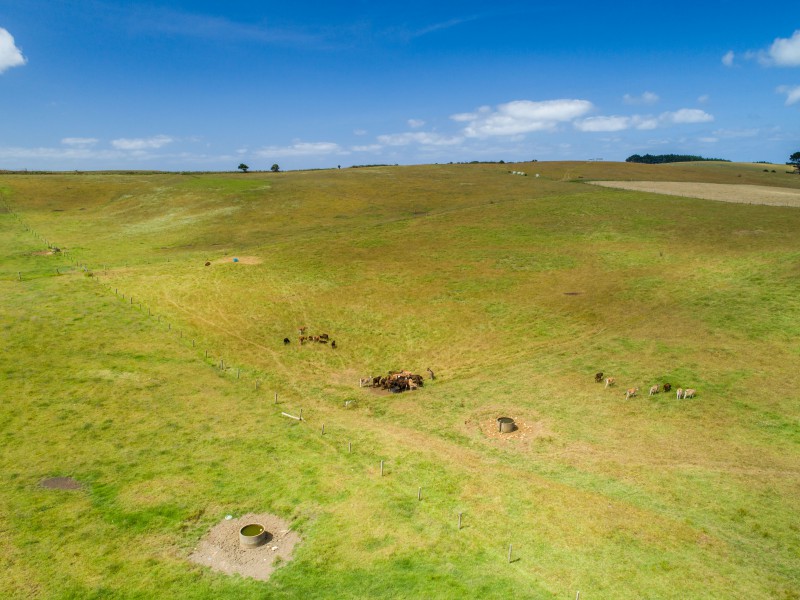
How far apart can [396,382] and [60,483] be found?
2088 centimetres

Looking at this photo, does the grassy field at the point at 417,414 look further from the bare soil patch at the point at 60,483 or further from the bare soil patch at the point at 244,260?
the bare soil patch at the point at 244,260

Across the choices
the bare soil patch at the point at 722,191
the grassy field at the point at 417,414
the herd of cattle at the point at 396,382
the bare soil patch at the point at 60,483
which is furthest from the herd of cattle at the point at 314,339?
the bare soil patch at the point at 722,191

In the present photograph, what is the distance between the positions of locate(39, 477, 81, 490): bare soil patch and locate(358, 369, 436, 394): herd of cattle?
18667mm

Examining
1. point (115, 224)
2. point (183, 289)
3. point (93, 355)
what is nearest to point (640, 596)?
point (93, 355)

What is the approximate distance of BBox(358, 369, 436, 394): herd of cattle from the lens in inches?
1407

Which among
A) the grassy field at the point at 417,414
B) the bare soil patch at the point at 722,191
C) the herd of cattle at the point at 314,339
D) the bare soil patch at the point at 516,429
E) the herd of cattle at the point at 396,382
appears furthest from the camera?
the bare soil patch at the point at 722,191

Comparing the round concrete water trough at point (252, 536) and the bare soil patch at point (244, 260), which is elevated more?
the bare soil patch at point (244, 260)

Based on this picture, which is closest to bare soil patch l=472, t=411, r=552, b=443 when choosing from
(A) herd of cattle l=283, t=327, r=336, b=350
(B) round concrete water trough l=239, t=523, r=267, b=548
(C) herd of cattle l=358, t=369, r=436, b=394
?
(C) herd of cattle l=358, t=369, r=436, b=394

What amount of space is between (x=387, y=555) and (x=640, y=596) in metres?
9.35

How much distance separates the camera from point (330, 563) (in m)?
18.9

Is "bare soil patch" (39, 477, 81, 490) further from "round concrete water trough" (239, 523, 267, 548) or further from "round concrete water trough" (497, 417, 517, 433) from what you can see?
"round concrete water trough" (497, 417, 517, 433)

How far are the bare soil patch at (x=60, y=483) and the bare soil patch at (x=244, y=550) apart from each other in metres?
8.23

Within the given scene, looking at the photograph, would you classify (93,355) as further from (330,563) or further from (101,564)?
(330,563)

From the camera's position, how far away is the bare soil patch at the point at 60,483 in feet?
75.7
